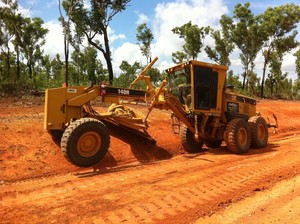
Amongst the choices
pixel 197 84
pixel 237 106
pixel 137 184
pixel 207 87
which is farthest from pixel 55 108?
pixel 237 106

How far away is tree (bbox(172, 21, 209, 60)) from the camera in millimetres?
30766

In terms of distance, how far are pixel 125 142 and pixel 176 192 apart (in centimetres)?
402

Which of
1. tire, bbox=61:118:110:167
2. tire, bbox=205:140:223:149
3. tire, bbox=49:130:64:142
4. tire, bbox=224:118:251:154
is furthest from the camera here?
tire, bbox=205:140:223:149

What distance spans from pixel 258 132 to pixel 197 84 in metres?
2.94

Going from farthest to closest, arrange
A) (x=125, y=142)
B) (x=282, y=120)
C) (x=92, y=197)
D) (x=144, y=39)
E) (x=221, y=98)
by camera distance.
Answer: (x=144, y=39)
(x=282, y=120)
(x=221, y=98)
(x=125, y=142)
(x=92, y=197)

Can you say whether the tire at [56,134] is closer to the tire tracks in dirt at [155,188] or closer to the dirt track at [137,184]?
the dirt track at [137,184]

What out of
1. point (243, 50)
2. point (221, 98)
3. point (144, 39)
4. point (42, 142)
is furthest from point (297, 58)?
point (42, 142)

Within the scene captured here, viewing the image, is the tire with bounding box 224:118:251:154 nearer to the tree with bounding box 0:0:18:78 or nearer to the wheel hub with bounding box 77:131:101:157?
the wheel hub with bounding box 77:131:101:157

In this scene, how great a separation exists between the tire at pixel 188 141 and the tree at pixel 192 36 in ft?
71.8

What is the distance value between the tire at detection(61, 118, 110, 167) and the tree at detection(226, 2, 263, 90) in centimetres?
2686

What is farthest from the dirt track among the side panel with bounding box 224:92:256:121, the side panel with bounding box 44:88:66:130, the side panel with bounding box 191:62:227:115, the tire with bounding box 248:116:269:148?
the side panel with bounding box 191:62:227:115

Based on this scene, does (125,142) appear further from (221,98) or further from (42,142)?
(221,98)

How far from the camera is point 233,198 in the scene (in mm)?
5402

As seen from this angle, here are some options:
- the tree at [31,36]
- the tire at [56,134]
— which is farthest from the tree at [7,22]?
the tire at [56,134]
